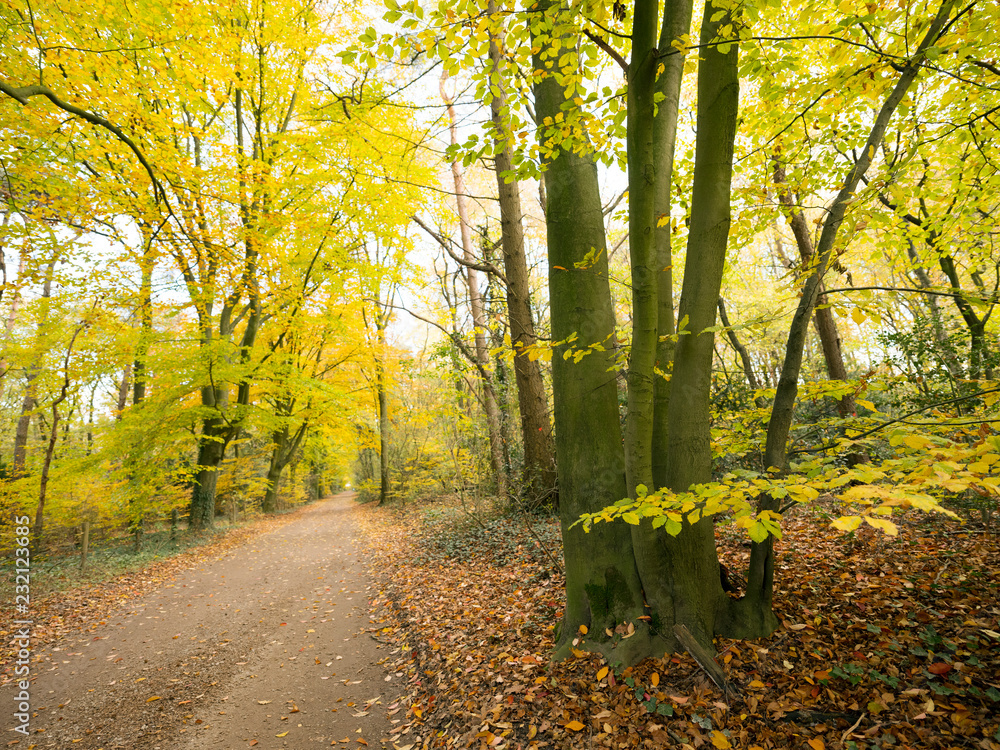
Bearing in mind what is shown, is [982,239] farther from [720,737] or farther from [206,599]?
[206,599]

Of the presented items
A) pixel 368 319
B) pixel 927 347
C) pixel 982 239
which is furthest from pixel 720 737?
pixel 368 319

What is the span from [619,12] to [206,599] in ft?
29.6

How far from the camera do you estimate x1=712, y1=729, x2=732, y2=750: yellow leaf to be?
7.43 feet

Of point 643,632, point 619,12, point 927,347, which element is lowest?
point 643,632

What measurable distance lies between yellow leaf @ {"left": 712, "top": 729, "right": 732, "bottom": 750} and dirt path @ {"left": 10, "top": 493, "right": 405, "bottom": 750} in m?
2.46

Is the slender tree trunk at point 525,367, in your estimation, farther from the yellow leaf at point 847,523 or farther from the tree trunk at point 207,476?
the tree trunk at point 207,476

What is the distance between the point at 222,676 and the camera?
4.41 meters

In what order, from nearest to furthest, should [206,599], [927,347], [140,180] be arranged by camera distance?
[927,347]
[206,599]
[140,180]

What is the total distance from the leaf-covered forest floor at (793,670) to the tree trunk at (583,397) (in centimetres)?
41

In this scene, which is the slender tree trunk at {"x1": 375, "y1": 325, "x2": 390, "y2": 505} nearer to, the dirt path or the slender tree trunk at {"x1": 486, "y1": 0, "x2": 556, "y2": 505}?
Answer: the dirt path

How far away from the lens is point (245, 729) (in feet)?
11.7

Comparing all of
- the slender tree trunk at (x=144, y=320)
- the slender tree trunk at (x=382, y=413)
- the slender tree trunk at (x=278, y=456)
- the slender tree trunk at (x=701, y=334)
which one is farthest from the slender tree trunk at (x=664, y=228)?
the slender tree trunk at (x=278, y=456)

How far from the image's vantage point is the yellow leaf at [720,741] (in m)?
2.27

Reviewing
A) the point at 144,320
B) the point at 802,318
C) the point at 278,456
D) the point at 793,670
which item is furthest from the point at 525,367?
the point at 278,456
